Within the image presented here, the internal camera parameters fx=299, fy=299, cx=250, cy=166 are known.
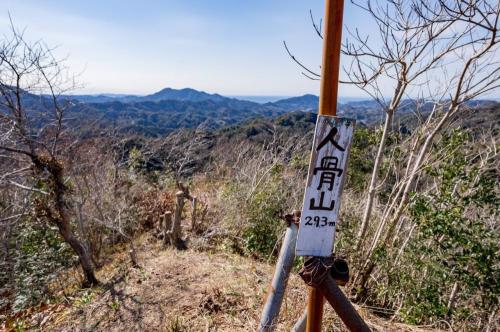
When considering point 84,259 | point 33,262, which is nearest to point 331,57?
point 84,259

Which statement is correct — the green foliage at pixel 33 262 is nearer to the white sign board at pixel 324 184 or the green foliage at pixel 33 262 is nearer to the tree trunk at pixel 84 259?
the tree trunk at pixel 84 259

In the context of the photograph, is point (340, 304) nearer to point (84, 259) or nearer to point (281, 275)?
point (281, 275)

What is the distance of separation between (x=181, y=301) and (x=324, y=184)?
7.76 feet

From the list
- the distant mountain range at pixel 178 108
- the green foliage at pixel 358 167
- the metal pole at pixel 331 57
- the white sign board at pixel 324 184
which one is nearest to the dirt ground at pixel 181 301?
the white sign board at pixel 324 184

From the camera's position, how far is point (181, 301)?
3027 millimetres

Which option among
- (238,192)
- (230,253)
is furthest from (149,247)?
(238,192)

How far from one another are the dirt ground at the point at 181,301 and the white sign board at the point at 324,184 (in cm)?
139

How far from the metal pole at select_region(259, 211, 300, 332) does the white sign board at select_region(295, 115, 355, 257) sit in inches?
12.4

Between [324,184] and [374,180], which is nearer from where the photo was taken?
[324,184]

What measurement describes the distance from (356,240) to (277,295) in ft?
5.67

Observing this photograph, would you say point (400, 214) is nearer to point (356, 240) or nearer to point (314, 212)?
point (356, 240)

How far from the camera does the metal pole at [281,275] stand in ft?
5.65

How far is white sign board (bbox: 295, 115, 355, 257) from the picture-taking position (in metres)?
1.28

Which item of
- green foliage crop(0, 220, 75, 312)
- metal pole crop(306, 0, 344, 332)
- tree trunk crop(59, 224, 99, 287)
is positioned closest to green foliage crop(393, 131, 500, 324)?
metal pole crop(306, 0, 344, 332)
